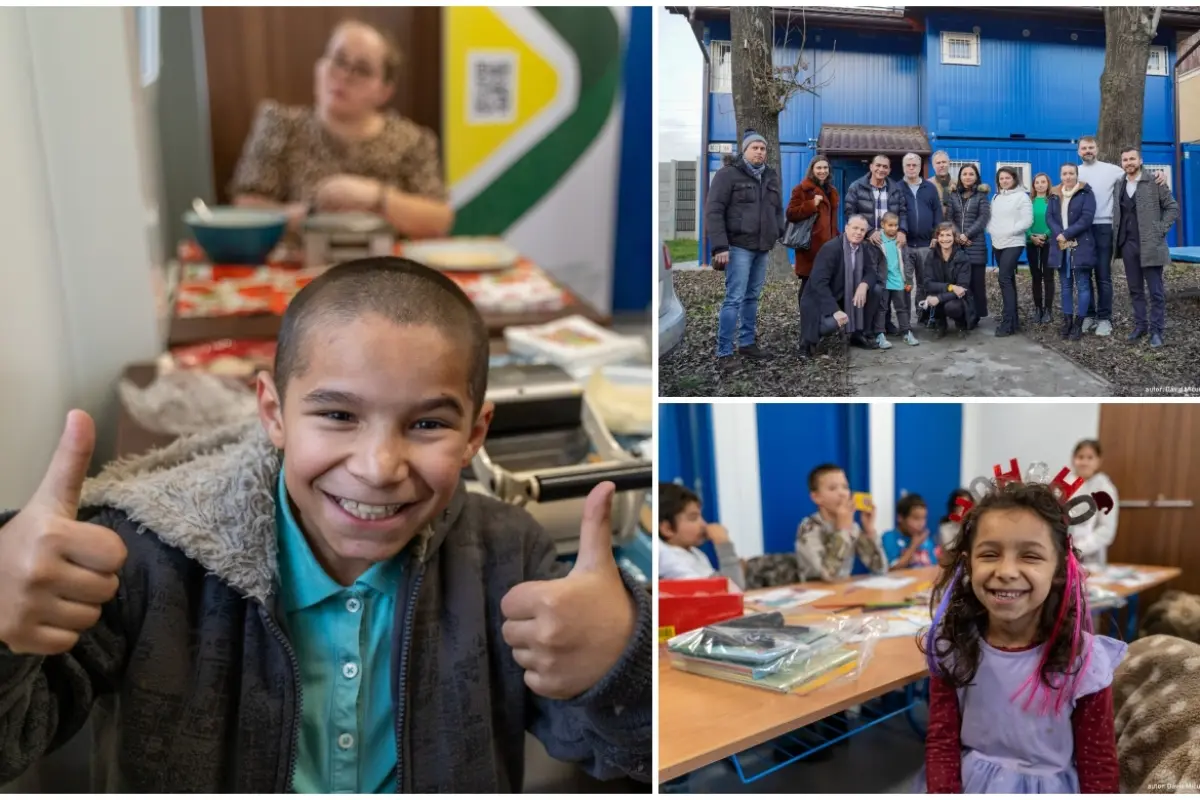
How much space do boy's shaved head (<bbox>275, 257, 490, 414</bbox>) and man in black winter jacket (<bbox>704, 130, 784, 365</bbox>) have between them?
21 centimetres

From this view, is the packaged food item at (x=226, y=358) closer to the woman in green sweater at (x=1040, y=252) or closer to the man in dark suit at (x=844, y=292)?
the man in dark suit at (x=844, y=292)

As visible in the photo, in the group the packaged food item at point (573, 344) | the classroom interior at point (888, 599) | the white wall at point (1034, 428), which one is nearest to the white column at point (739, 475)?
the classroom interior at point (888, 599)

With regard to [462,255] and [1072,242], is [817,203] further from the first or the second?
[462,255]

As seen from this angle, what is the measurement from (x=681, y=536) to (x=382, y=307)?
0.35 metres

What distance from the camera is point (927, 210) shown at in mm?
758

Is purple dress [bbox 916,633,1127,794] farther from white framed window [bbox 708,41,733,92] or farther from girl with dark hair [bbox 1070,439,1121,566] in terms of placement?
white framed window [bbox 708,41,733,92]

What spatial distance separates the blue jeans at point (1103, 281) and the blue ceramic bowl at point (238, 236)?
5.54 ft

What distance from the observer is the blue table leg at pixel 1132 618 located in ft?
2.69

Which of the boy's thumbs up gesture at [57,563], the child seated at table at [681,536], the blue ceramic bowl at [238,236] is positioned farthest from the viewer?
the blue ceramic bowl at [238,236]

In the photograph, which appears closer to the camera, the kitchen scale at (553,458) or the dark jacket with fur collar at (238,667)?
the dark jacket with fur collar at (238,667)

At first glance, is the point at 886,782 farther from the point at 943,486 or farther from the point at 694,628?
the point at 943,486

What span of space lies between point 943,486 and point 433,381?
22.2 inches

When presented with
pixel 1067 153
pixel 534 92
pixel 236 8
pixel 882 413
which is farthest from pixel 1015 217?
pixel 236 8

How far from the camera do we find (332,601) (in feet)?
2.74
